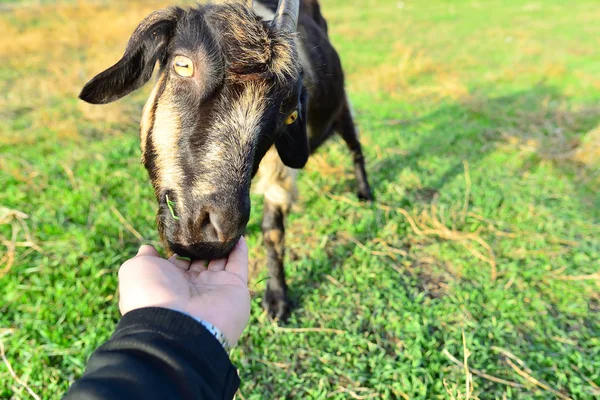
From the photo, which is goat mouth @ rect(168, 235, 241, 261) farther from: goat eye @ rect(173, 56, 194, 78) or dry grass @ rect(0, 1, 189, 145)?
dry grass @ rect(0, 1, 189, 145)

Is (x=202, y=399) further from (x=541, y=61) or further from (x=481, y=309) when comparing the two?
(x=541, y=61)

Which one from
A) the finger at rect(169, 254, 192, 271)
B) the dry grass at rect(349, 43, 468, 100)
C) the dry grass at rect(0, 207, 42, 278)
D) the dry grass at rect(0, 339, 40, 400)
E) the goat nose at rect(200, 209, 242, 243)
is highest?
the goat nose at rect(200, 209, 242, 243)

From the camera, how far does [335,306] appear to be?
306cm

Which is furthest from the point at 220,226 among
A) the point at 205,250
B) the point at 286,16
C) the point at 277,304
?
the point at 277,304

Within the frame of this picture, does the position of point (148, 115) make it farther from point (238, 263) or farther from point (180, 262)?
point (238, 263)

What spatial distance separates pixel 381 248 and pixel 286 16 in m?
2.22

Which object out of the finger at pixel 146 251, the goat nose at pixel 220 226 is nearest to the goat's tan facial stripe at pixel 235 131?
the goat nose at pixel 220 226

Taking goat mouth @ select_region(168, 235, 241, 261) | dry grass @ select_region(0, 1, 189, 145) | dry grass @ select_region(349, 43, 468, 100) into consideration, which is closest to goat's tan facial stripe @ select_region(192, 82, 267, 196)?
goat mouth @ select_region(168, 235, 241, 261)

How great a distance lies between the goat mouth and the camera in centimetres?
171

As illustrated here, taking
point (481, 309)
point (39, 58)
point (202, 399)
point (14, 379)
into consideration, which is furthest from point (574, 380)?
point (39, 58)

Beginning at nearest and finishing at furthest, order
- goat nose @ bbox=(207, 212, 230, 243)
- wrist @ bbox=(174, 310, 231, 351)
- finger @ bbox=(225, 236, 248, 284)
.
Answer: wrist @ bbox=(174, 310, 231, 351)
goat nose @ bbox=(207, 212, 230, 243)
finger @ bbox=(225, 236, 248, 284)

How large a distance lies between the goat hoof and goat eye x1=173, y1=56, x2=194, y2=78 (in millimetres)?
1800

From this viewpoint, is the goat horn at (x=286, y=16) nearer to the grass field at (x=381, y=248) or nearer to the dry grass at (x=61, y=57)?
the grass field at (x=381, y=248)

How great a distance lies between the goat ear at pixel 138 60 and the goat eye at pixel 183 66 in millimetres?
197
